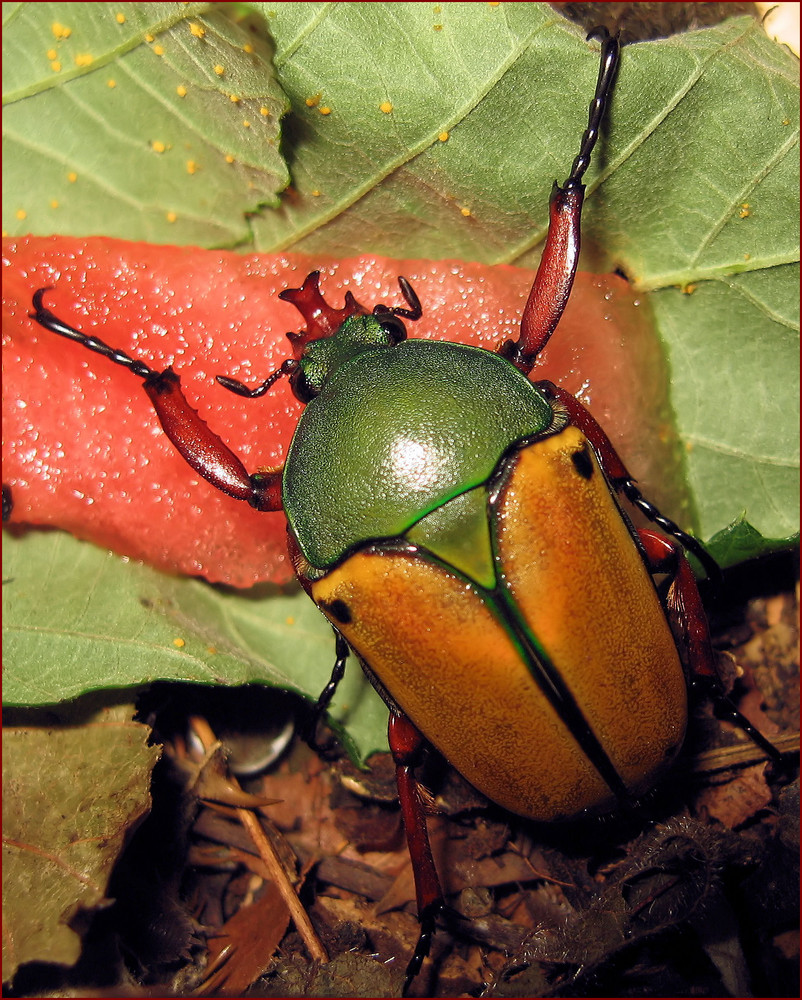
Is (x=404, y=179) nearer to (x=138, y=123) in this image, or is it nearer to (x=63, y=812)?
(x=138, y=123)

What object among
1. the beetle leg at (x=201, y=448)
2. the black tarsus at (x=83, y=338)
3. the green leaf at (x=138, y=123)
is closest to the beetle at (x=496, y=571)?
the beetle leg at (x=201, y=448)

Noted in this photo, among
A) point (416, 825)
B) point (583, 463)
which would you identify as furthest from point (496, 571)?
point (416, 825)

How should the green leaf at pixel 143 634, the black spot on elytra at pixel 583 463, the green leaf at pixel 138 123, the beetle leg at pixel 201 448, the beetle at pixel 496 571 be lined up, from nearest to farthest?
the beetle at pixel 496 571 → the black spot on elytra at pixel 583 463 → the beetle leg at pixel 201 448 → the green leaf at pixel 138 123 → the green leaf at pixel 143 634

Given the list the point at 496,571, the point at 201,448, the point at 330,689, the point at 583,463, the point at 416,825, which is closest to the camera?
the point at 496,571

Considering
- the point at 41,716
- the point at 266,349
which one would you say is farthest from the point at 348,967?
the point at 266,349

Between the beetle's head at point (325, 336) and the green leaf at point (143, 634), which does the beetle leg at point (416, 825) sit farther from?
the beetle's head at point (325, 336)

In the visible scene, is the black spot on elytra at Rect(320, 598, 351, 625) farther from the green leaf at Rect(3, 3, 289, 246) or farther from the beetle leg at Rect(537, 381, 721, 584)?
the green leaf at Rect(3, 3, 289, 246)
